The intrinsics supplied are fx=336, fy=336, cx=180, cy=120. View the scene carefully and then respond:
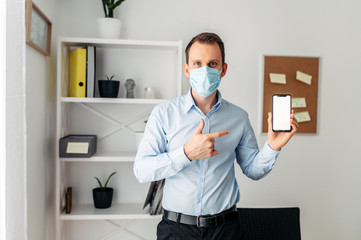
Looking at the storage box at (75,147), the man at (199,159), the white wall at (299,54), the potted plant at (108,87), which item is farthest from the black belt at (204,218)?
the white wall at (299,54)

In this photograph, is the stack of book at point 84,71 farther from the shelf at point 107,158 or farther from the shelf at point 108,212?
the shelf at point 108,212

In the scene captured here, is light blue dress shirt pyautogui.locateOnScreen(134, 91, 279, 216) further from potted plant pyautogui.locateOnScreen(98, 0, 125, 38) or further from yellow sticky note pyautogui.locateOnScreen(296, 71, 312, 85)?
yellow sticky note pyautogui.locateOnScreen(296, 71, 312, 85)

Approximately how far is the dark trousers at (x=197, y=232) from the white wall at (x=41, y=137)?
0.73m

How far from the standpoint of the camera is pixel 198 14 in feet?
7.41

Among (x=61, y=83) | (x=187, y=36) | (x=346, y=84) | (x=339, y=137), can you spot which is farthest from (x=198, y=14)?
(x=339, y=137)

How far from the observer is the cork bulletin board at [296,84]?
232 cm

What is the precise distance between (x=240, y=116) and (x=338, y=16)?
1423mm

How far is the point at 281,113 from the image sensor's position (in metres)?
1.33

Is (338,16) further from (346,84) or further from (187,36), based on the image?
(187,36)

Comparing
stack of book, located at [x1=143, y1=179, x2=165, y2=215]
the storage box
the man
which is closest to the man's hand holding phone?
the man

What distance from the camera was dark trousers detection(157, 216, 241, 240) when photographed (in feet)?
4.38

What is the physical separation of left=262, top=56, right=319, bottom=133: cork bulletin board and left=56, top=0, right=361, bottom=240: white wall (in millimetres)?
50

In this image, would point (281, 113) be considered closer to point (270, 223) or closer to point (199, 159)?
point (199, 159)
